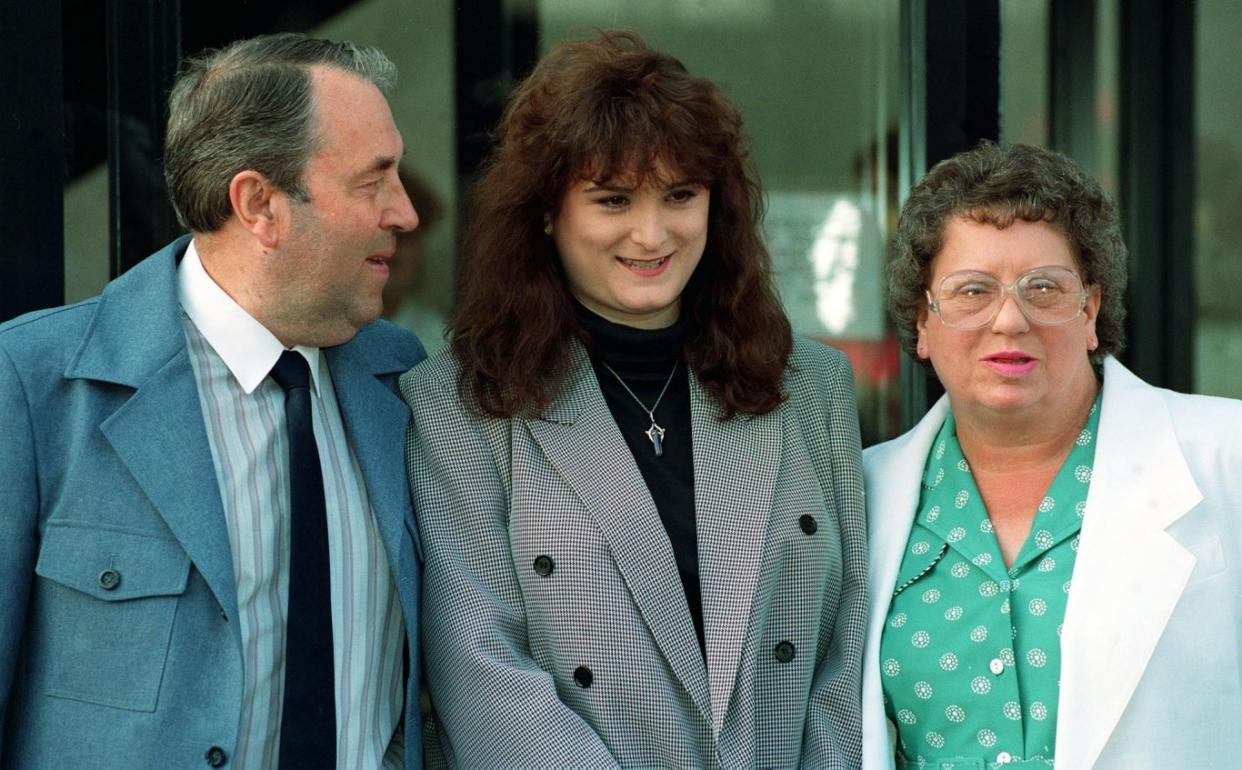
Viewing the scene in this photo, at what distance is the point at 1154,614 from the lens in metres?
2.71

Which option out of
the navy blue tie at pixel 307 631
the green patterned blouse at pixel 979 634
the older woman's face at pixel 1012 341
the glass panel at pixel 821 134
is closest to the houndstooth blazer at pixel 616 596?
the green patterned blouse at pixel 979 634

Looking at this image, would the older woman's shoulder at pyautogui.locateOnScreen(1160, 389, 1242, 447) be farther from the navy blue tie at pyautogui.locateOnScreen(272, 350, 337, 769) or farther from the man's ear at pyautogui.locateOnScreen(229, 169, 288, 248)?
the man's ear at pyautogui.locateOnScreen(229, 169, 288, 248)

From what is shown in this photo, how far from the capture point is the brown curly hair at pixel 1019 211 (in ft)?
9.57

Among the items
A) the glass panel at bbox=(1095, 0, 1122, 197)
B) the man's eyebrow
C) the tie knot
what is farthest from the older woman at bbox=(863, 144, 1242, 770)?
the glass panel at bbox=(1095, 0, 1122, 197)

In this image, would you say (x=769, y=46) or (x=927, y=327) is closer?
(x=927, y=327)

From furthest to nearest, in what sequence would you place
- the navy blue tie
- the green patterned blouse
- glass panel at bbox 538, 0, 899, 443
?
glass panel at bbox 538, 0, 899, 443
the green patterned blouse
the navy blue tie

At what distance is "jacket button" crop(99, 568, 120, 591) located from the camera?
2.50 meters

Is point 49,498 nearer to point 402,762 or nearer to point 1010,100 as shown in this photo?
point 402,762

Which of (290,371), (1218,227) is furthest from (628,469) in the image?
(1218,227)

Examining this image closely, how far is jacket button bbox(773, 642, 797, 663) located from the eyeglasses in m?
0.68

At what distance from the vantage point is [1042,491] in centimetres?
296

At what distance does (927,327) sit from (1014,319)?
0.77 ft

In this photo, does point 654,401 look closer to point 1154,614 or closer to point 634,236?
point 634,236

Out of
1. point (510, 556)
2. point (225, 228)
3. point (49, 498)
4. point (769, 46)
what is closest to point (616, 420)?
point (510, 556)
